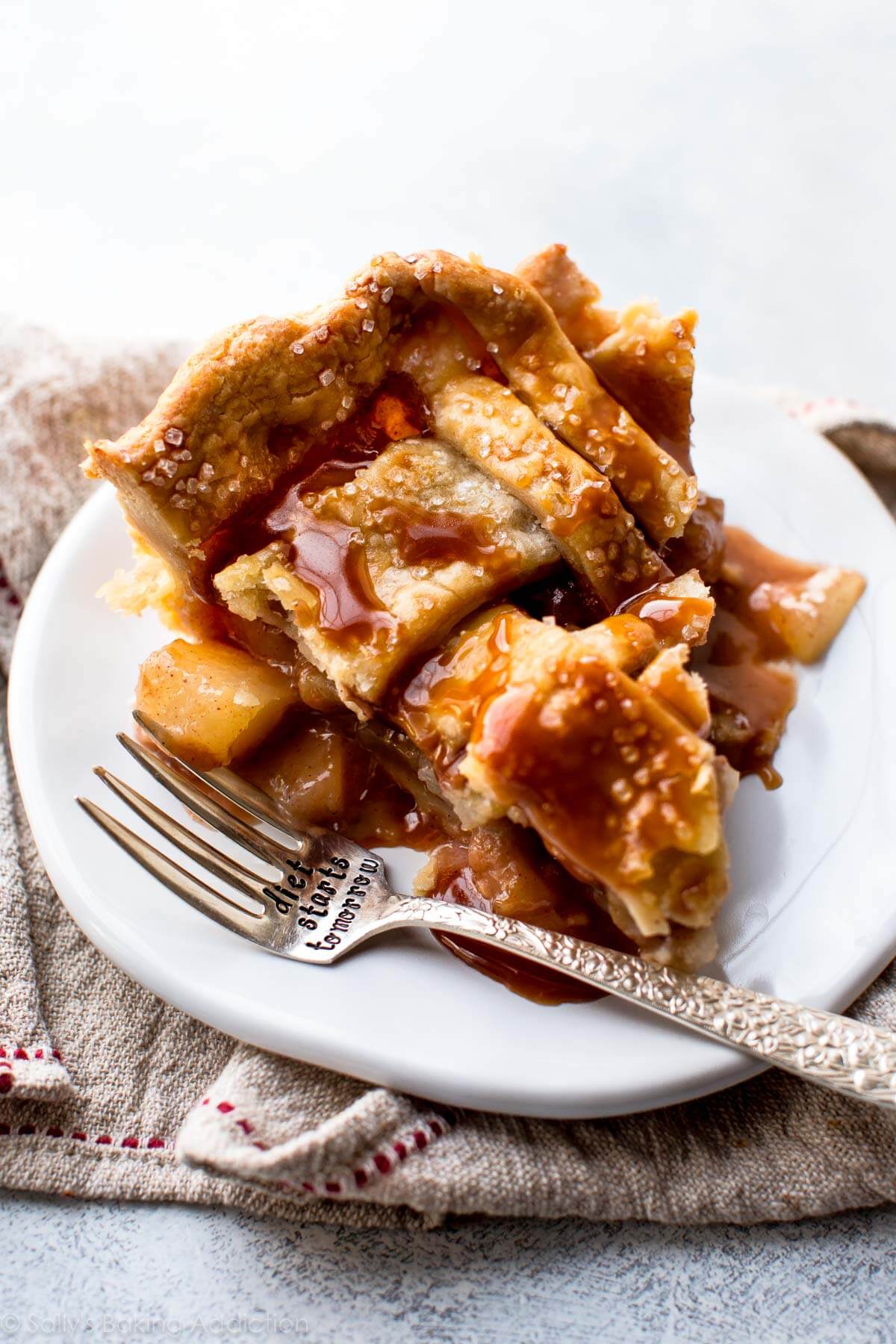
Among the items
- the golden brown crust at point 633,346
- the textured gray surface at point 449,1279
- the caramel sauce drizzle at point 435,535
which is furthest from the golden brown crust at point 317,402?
the textured gray surface at point 449,1279

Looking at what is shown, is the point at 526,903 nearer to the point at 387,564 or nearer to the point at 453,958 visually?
the point at 453,958

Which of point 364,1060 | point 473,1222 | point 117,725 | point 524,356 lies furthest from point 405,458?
point 473,1222

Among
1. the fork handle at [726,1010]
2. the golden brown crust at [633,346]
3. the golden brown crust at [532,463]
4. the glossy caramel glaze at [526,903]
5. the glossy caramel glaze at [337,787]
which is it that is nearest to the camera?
the fork handle at [726,1010]

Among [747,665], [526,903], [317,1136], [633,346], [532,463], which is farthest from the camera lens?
[747,665]

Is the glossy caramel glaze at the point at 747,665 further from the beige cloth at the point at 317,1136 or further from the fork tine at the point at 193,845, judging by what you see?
the fork tine at the point at 193,845

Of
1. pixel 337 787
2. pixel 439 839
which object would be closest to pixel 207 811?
pixel 337 787

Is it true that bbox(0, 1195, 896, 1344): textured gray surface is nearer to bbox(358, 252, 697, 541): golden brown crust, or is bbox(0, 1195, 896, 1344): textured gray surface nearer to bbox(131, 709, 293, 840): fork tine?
bbox(131, 709, 293, 840): fork tine

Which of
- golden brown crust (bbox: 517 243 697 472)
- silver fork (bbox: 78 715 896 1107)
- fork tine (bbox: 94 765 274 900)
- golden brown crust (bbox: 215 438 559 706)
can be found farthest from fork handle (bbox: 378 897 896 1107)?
golden brown crust (bbox: 517 243 697 472)
